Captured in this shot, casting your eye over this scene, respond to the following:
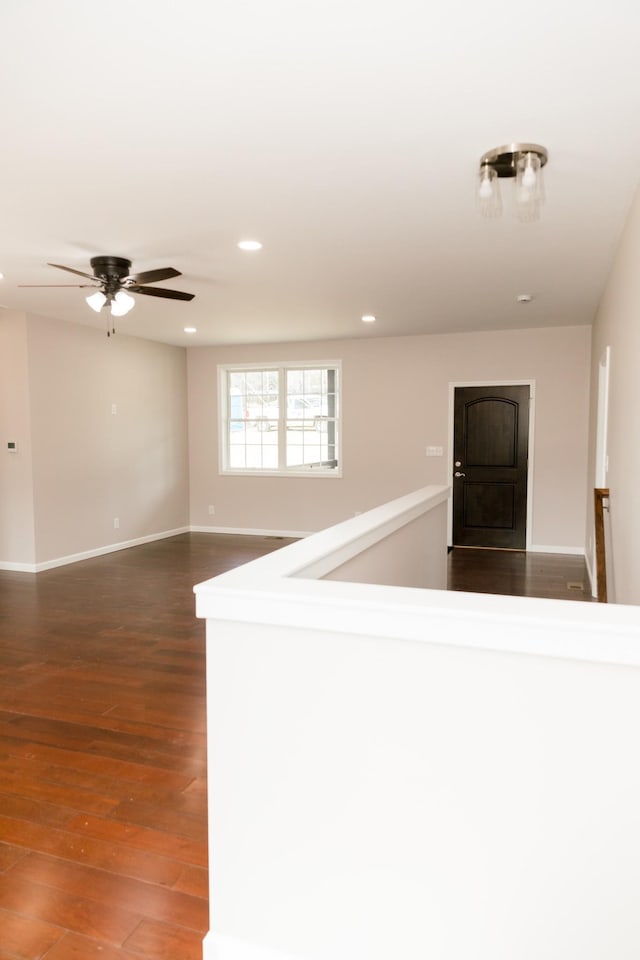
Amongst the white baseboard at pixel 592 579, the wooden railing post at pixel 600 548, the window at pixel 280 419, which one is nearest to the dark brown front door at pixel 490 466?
the white baseboard at pixel 592 579

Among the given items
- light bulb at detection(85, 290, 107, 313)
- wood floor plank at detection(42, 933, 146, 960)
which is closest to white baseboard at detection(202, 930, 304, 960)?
wood floor plank at detection(42, 933, 146, 960)

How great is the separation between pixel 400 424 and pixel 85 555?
3.88 m

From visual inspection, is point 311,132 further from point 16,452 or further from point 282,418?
point 282,418

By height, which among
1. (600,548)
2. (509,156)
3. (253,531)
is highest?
(509,156)

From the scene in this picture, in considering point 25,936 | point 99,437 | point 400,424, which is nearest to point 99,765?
point 25,936

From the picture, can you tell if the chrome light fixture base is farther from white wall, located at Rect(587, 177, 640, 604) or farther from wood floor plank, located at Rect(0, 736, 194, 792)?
wood floor plank, located at Rect(0, 736, 194, 792)

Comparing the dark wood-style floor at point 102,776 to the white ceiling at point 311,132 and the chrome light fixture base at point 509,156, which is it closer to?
the white ceiling at point 311,132

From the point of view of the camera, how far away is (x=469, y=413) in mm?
7328

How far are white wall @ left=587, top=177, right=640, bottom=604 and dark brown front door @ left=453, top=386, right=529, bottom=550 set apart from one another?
8.85ft

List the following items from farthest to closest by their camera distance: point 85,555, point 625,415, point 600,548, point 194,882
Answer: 1. point 85,555
2. point 600,548
3. point 625,415
4. point 194,882

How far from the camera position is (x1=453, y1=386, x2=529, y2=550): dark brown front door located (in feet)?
23.5

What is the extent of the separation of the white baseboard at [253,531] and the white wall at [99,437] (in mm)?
233

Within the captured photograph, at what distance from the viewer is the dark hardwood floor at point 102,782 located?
1756 millimetres

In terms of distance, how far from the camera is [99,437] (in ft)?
22.7
